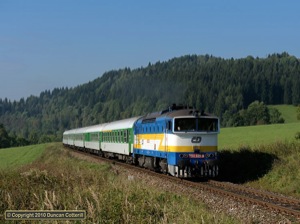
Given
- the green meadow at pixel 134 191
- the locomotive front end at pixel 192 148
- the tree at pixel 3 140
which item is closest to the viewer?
the green meadow at pixel 134 191

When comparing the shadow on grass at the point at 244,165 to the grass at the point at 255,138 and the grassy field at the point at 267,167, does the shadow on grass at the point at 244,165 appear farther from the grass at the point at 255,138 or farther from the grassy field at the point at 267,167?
the grass at the point at 255,138

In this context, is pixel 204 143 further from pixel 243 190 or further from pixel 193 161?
pixel 243 190

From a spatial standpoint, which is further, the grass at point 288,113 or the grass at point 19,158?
the grass at point 288,113

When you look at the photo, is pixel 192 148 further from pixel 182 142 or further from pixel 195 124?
pixel 195 124

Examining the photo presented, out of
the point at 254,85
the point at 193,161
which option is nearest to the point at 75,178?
the point at 193,161

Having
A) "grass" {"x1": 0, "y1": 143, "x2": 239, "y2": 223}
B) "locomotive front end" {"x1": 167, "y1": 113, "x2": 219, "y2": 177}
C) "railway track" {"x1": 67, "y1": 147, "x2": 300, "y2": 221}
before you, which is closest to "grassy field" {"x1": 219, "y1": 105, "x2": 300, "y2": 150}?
"locomotive front end" {"x1": 167, "y1": 113, "x2": 219, "y2": 177}

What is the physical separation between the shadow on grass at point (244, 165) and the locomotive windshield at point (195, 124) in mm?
3204

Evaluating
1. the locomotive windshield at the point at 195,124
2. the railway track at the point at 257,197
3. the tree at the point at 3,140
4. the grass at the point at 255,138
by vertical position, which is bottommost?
the tree at the point at 3,140

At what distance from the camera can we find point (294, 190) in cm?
1781

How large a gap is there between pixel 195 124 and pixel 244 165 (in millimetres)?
4639

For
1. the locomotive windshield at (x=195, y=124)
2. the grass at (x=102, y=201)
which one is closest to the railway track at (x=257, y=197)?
the grass at (x=102, y=201)

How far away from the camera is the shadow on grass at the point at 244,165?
22.0 meters

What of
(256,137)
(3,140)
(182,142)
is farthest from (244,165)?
(3,140)

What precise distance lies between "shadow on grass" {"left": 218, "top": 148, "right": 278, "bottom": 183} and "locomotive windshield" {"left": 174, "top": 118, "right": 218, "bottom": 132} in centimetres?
320
